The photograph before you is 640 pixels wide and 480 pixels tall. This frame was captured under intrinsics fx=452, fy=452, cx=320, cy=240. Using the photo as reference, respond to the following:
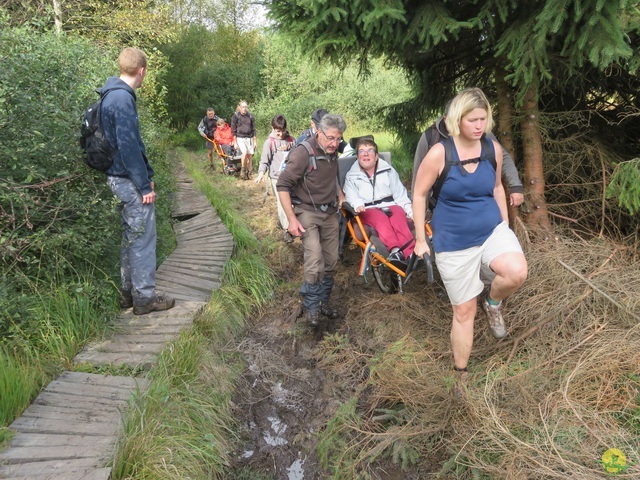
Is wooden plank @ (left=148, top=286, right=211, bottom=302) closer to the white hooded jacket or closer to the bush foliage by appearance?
the bush foliage

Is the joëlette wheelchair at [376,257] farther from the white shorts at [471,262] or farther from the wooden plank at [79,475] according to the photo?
the wooden plank at [79,475]

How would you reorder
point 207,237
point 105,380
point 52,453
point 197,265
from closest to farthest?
point 52,453
point 105,380
point 197,265
point 207,237

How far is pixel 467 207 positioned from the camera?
9.05ft

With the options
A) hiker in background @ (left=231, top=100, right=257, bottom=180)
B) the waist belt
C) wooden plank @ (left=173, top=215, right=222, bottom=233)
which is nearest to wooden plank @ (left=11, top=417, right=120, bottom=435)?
the waist belt

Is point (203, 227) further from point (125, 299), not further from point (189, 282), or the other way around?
point (125, 299)

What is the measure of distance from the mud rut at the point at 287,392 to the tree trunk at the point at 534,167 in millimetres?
1739

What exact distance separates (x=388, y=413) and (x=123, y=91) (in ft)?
9.76

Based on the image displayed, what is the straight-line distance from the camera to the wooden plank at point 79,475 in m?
2.13

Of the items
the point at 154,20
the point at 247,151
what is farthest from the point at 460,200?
the point at 154,20

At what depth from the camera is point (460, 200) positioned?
278cm

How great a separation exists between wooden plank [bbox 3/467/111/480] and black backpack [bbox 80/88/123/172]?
Result: 215 cm

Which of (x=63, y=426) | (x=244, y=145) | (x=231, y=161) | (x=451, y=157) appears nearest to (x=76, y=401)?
(x=63, y=426)

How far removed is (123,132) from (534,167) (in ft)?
11.8

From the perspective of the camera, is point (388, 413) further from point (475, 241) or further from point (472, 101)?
point (472, 101)
